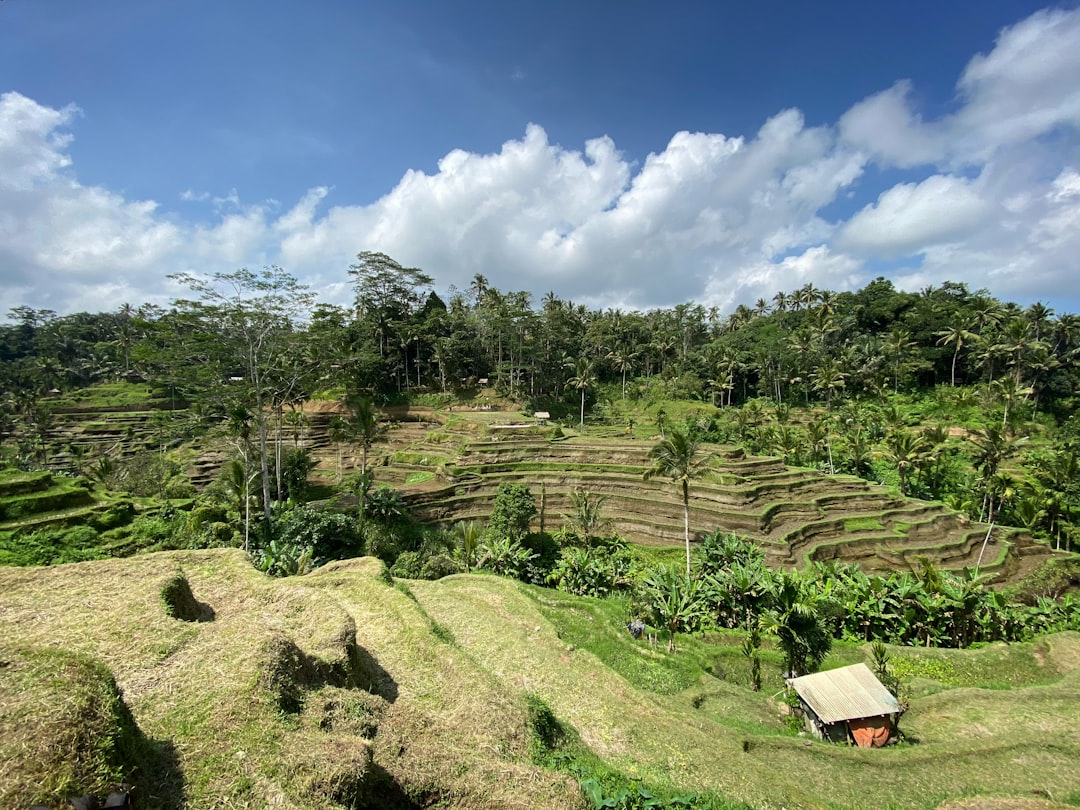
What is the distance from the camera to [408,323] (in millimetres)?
50562

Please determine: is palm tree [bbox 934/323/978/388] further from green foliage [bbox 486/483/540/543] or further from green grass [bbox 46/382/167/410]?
green grass [bbox 46/382/167/410]

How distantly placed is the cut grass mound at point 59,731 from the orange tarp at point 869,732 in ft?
43.6

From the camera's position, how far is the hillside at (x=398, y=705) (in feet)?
14.6

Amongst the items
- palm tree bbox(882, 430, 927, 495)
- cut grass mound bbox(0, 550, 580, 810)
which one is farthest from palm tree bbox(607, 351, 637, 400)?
cut grass mound bbox(0, 550, 580, 810)

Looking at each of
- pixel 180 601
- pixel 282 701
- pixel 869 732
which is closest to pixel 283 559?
pixel 180 601

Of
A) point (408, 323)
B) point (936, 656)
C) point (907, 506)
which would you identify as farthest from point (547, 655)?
point (408, 323)

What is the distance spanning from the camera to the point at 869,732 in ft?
35.4

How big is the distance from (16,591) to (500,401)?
43.3m

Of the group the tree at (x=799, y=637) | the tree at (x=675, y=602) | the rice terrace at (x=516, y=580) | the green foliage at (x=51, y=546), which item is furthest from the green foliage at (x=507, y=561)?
the green foliage at (x=51, y=546)

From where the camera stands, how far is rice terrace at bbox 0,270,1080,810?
17.9 feet

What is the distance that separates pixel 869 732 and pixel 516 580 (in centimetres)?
1162

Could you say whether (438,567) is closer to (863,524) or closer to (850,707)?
(850,707)

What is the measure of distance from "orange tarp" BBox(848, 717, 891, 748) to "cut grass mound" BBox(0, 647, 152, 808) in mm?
13277

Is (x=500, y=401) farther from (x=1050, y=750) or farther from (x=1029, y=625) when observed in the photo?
(x=1050, y=750)
